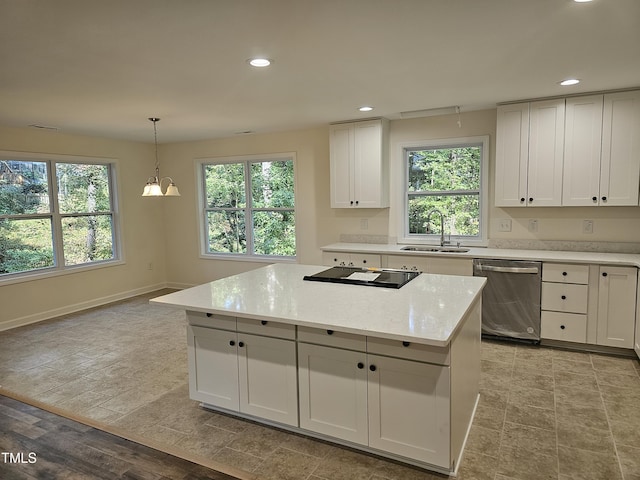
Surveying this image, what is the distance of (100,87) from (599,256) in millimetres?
4433

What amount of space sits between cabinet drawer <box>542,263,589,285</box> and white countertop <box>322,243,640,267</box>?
58mm

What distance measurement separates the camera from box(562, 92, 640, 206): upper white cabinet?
12.3 feet

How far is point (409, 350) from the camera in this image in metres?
2.08

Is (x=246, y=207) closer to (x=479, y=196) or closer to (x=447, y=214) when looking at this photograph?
(x=447, y=214)

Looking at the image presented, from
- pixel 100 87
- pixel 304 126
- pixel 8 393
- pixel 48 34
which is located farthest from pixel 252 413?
pixel 304 126

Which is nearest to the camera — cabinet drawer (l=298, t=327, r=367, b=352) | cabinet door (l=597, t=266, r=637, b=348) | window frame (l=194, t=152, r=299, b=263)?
cabinet drawer (l=298, t=327, r=367, b=352)

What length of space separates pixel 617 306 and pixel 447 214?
1.88 metres

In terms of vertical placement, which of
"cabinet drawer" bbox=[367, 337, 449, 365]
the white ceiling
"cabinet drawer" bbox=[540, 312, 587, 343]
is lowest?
"cabinet drawer" bbox=[540, 312, 587, 343]

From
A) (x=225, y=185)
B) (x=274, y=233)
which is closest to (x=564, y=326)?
(x=274, y=233)

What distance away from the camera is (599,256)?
384 centimetres

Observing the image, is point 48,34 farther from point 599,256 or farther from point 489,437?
point 599,256

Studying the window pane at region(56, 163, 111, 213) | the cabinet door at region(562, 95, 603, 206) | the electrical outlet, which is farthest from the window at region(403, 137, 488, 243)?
the window pane at region(56, 163, 111, 213)

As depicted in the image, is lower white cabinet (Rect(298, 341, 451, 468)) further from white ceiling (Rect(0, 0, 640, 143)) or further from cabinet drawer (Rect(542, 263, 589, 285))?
cabinet drawer (Rect(542, 263, 589, 285))

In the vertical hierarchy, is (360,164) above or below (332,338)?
above
